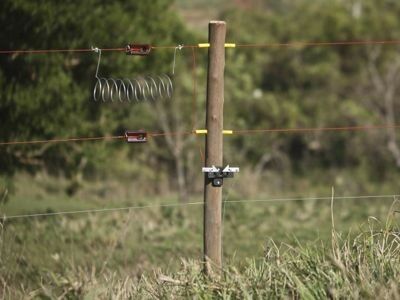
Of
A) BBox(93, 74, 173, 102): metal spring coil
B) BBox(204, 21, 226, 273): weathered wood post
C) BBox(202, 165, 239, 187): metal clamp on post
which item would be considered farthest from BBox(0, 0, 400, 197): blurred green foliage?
BBox(202, 165, 239, 187): metal clamp on post

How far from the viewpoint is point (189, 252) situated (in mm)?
11656

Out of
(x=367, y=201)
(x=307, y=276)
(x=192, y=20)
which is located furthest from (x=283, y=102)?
(x=307, y=276)

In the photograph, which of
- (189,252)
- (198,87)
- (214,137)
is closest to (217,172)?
(214,137)

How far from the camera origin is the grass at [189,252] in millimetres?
6500

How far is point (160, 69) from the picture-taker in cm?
1630

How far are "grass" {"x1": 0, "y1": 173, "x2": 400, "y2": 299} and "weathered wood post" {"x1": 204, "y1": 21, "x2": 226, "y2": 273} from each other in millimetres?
291

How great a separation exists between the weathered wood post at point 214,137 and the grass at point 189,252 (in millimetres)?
291

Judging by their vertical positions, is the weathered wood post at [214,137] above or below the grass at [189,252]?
above

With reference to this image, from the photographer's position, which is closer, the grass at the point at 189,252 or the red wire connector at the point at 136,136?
the grass at the point at 189,252

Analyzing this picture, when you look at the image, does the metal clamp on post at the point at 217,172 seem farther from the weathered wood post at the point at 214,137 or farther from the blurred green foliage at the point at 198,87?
the blurred green foliage at the point at 198,87

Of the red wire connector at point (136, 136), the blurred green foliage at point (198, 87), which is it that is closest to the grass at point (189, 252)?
the red wire connector at point (136, 136)

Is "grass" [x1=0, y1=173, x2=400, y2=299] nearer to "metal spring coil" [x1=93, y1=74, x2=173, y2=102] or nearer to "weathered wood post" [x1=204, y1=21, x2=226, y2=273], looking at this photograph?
"weathered wood post" [x1=204, y1=21, x2=226, y2=273]

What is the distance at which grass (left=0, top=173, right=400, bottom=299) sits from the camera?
6500 mm

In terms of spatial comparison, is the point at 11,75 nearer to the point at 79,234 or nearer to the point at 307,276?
the point at 79,234
